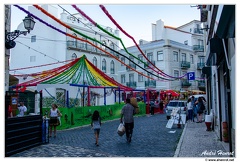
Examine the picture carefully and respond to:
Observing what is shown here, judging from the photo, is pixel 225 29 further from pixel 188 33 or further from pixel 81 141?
pixel 188 33

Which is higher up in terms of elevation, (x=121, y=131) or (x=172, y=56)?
(x=172, y=56)

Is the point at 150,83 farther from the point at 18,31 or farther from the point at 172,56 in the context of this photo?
the point at 18,31

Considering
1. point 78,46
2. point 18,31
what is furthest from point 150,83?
point 18,31

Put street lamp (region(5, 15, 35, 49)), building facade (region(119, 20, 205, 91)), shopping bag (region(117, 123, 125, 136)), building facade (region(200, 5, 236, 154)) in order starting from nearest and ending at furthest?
building facade (region(200, 5, 236, 154)), street lamp (region(5, 15, 35, 49)), shopping bag (region(117, 123, 125, 136)), building facade (region(119, 20, 205, 91))

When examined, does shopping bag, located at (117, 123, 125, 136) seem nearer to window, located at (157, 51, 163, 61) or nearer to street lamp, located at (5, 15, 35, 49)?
street lamp, located at (5, 15, 35, 49)

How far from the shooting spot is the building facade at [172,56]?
124 feet

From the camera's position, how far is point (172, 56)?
38.2 metres

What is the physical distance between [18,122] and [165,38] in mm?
35040

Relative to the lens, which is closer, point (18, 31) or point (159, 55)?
point (18, 31)

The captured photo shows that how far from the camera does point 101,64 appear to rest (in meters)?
38.4

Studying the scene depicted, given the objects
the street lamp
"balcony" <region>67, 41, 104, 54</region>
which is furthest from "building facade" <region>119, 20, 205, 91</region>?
the street lamp

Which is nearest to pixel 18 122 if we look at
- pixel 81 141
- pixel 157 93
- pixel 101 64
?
pixel 81 141

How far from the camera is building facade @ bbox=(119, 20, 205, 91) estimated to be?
37750 mm

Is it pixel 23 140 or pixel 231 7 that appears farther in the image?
pixel 23 140
